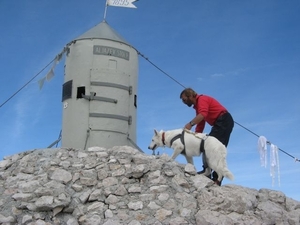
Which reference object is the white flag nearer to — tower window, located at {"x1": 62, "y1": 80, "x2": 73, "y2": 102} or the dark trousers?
tower window, located at {"x1": 62, "y1": 80, "x2": 73, "y2": 102}

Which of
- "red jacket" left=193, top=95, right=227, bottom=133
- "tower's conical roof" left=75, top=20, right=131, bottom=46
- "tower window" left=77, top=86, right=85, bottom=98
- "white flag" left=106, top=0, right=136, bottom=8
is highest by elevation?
"white flag" left=106, top=0, right=136, bottom=8

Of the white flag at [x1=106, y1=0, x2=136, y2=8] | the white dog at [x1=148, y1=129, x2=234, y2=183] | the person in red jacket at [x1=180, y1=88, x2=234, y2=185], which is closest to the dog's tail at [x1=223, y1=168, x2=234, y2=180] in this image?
the white dog at [x1=148, y1=129, x2=234, y2=183]

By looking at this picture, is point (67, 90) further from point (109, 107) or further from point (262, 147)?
point (262, 147)

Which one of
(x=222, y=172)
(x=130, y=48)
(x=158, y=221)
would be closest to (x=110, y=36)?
(x=130, y=48)

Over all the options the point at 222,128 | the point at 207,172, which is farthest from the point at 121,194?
the point at 222,128

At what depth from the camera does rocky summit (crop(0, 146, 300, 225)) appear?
794cm

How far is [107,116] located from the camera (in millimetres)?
11289

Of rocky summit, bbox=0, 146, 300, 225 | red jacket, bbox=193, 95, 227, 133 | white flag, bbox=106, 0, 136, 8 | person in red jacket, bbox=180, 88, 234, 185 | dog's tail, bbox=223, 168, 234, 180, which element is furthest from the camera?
white flag, bbox=106, 0, 136, 8

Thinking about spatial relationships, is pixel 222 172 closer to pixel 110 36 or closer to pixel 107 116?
pixel 107 116

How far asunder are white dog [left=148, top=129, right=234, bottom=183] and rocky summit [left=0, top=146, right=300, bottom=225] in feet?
1.36

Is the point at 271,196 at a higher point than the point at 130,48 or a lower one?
lower

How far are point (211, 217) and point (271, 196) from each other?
2.21m

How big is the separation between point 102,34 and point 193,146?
467 centimetres

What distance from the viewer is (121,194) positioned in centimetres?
841
